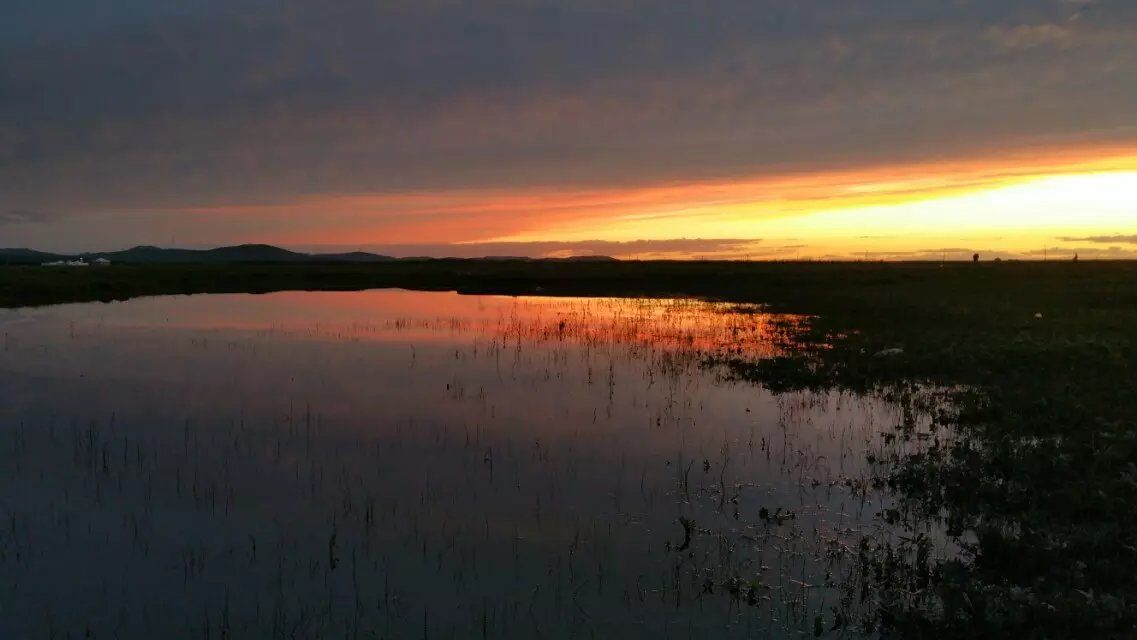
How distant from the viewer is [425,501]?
1149cm

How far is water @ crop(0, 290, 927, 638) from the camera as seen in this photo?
8.21 meters

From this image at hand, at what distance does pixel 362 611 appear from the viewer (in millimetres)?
8227

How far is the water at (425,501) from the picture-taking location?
8211 millimetres

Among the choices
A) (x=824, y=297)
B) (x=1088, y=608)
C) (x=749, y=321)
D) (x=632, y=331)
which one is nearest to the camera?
(x=1088, y=608)

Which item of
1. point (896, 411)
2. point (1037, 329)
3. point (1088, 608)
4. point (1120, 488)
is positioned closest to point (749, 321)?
point (1037, 329)

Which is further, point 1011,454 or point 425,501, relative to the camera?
point 1011,454

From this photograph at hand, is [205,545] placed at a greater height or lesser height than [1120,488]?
lesser

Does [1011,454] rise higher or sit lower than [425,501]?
higher

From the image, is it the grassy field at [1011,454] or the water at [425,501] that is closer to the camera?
the grassy field at [1011,454]

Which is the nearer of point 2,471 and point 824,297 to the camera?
point 2,471

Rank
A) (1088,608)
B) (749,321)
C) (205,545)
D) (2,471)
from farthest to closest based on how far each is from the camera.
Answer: (749,321) → (2,471) → (205,545) → (1088,608)

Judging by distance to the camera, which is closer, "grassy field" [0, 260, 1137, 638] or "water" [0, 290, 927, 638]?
"grassy field" [0, 260, 1137, 638]

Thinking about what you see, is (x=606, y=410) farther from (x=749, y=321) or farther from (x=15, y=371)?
(x=749, y=321)

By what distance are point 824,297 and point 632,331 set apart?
24.9m
